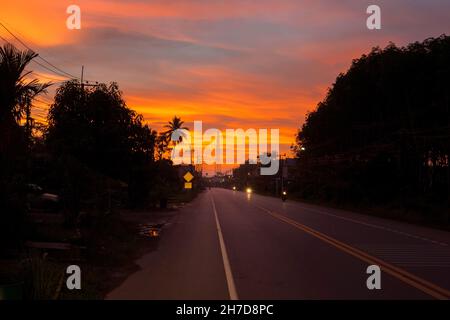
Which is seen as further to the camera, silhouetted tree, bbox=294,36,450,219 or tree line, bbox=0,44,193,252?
silhouetted tree, bbox=294,36,450,219

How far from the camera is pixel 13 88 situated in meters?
13.4

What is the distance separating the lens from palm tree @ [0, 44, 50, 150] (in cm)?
1330

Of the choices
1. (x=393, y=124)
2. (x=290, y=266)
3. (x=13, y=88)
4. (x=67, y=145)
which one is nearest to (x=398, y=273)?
(x=290, y=266)

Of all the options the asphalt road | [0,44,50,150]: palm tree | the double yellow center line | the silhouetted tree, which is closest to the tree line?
[0,44,50,150]: palm tree

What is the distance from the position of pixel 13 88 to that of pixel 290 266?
760 cm

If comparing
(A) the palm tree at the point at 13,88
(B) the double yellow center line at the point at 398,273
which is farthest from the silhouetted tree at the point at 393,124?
(A) the palm tree at the point at 13,88

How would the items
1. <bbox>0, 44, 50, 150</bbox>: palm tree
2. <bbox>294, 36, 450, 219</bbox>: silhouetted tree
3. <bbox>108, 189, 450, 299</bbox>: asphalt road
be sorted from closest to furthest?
<bbox>108, 189, 450, 299</bbox>: asphalt road < <bbox>0, 44, 50, 150</bbox>: palm tree < <bbox>294, 36, 450, 219</bbox>: silhouetted tree

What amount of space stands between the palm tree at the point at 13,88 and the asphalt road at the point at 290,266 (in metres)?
4.59

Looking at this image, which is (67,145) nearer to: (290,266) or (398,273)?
(290,266)

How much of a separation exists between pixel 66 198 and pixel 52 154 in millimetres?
3594

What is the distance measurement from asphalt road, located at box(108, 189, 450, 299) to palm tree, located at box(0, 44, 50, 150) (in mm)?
4593

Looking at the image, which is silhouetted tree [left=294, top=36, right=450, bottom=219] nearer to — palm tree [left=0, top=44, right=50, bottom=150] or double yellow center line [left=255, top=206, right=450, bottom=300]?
double yellow center line [left=255, top=206, right=450, bottom=300]

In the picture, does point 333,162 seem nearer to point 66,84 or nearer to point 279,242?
point 66,84

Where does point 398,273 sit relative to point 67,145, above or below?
below
